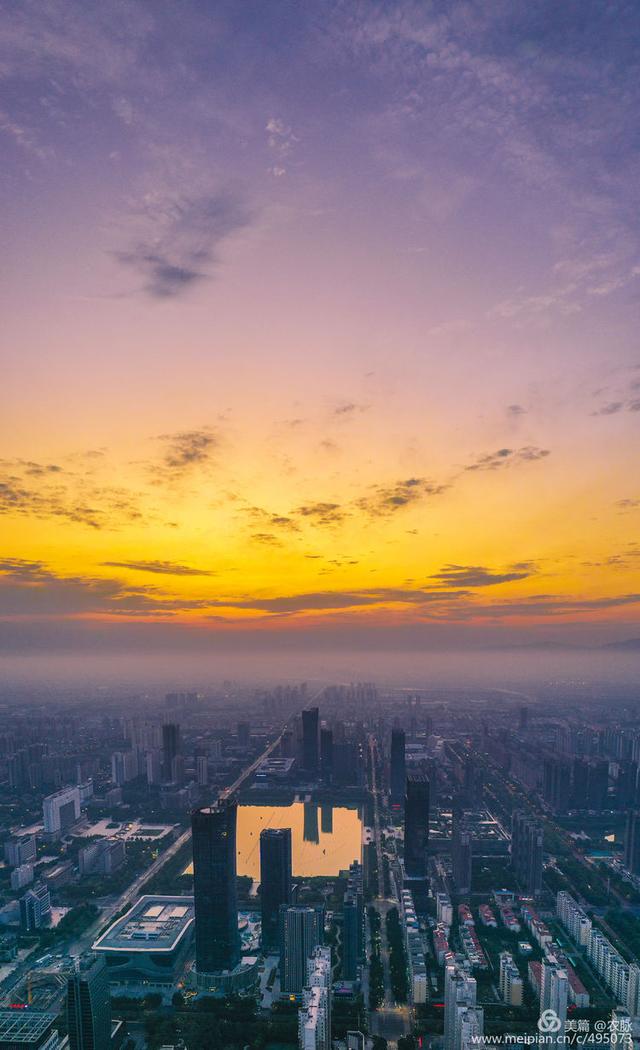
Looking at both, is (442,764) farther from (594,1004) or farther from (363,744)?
(594,1004)

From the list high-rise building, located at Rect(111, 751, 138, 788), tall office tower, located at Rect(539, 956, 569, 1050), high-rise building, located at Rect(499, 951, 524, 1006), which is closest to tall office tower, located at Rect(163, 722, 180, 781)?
high-rise building, located at Rect(111, 751, 138, 788)

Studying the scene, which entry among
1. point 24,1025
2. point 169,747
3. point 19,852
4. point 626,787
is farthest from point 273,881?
point 626,787

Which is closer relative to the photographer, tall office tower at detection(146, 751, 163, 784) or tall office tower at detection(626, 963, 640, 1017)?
tall office tower at detection(626, 963, 640, 1017)

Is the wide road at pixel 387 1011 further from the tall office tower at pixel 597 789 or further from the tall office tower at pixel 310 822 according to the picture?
the tall office tower at pixel 597 789

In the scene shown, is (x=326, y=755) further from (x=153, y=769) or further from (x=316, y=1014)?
(x=316, y=1014)

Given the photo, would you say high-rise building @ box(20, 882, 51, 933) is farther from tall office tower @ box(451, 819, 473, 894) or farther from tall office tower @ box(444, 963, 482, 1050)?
tall office tower @ box(451, 819, 473, 894)

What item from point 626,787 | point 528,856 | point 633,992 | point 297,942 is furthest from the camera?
point 626,787

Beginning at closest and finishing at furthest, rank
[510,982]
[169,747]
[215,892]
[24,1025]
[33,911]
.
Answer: [24,1025] < [510,982] < [215,892] < [33,911] < [169,747]

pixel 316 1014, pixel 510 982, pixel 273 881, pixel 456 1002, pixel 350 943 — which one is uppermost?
pixel 316 1014
